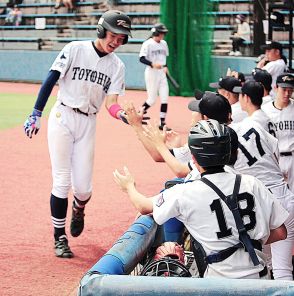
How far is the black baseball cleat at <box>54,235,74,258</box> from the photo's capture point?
656cm

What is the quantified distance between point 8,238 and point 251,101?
2.63m

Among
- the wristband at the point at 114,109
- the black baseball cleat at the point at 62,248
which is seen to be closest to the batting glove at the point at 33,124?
the wristband at the point at 114,109

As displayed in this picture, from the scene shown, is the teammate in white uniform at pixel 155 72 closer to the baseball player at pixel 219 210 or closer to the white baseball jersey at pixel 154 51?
the white baseball jersey at pixel 154 51

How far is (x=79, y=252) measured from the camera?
6770 millimetres

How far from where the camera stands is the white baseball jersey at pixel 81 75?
6.64 metres

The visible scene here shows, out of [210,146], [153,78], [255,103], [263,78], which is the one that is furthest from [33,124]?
[153,78]

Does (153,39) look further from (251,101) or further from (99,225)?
(251,101)

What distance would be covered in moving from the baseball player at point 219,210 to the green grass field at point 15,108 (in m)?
11.4

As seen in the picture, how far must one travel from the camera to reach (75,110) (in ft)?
21.8

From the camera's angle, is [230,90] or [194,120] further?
[230,90]

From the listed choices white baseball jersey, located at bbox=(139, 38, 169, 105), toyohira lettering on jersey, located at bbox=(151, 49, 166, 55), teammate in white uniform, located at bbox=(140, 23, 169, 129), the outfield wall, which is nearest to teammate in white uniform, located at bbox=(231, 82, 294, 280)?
teammate in white uniform, located at bbox=(140, 23, 169, 129)

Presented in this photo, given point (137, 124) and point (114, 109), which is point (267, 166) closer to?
point (137, 124)

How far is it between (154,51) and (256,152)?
10.7 metres

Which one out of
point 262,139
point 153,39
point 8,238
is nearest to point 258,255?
point 262,139
